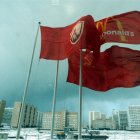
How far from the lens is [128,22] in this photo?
912 centimetres

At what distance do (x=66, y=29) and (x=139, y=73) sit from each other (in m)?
3.80

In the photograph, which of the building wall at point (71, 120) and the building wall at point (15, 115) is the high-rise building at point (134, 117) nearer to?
the building wall at point (71, 120)

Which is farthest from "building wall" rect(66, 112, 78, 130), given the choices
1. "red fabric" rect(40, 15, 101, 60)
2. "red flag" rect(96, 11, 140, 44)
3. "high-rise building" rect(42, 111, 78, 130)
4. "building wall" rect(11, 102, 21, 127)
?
"red flag" rect(96, 11, 140, 44)

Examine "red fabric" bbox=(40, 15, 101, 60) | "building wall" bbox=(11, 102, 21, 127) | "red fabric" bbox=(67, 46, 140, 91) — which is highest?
"building wall" bbox=(11, 102, 21, 127)

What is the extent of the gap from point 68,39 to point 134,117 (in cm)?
12365

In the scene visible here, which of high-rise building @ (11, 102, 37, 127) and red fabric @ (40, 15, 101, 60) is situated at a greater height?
high-rise building @ (11, 102, 37, 127)

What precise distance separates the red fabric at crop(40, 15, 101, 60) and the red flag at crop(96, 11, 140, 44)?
16.2 inches

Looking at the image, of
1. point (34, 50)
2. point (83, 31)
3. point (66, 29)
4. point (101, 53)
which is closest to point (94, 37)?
point (83, 31)

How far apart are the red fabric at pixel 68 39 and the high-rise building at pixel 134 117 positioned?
120 metres

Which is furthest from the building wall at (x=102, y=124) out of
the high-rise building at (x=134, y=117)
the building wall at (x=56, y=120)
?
the building wall at (x=56, y=120)

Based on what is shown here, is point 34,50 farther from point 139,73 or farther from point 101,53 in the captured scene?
point 139,73

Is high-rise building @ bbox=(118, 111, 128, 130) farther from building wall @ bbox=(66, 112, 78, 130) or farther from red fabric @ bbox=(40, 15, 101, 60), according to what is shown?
red fabric @ bbox=(40, 15, 101, 60)

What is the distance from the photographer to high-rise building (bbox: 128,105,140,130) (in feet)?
399

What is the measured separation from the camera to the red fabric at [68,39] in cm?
847
